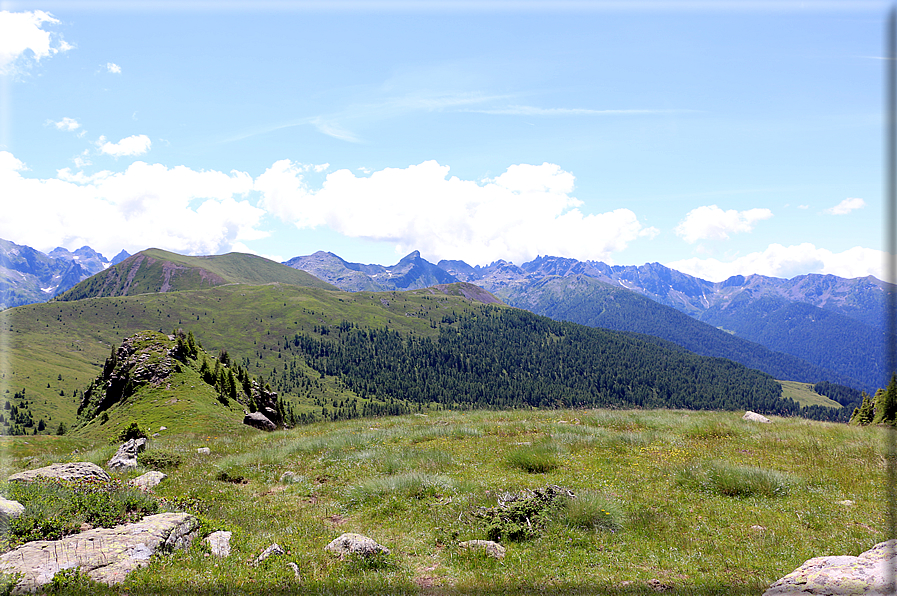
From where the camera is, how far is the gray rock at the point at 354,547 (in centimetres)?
945

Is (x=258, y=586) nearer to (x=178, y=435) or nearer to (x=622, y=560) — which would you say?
(x=622, y=560)

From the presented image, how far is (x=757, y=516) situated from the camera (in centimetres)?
1112

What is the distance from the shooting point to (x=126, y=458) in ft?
61.0

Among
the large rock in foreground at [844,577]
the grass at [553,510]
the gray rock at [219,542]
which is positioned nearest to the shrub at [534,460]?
the grass at [553,510]

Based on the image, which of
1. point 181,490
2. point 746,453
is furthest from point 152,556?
point 746,453

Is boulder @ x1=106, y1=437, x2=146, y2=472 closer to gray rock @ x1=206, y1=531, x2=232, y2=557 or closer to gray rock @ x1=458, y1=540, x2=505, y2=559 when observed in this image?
gray rock @ x1=206, y1=531, x2=232, y2=557

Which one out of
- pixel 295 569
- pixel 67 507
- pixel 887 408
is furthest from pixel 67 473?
pixel 887 408

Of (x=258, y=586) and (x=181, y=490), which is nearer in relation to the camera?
(x=258, y=586)

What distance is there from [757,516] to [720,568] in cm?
352

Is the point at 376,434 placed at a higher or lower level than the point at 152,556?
lower

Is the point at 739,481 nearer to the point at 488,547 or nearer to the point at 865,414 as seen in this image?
the point at 488,547

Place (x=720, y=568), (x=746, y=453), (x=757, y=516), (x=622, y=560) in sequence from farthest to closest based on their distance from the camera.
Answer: (x=746, y=453) → (x=757, y=516) → (x=622, y=560) → (x=720, y=568)

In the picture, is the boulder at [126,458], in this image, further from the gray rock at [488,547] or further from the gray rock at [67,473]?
the gray rock at [488,547]

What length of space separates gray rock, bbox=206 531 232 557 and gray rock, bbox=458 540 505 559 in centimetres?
557
